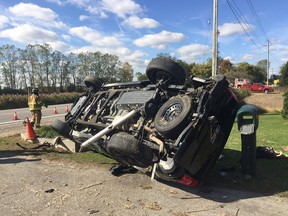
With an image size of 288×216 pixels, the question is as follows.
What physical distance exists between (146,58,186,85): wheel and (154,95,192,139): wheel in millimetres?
656

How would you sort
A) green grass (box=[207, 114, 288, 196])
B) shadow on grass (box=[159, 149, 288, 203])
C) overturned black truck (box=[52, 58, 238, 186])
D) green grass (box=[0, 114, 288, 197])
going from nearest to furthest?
overturned black truck (box=[52, 58, 238, 186]) → shadow on grass (box=[159, 149, 288, 203]) → green grass (box=[207, 114, 288, 196]) → green grass (box=[0, 114, 288, 197])

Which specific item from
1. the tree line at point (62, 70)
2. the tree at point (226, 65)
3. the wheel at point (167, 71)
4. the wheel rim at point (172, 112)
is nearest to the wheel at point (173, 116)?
the wheel rim at point (172, 112)

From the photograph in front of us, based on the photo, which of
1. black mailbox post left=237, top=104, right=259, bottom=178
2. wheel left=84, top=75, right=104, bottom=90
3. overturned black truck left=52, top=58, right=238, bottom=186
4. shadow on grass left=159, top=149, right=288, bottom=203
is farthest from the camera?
wheel left=84, top=75, right=104, bottom=90

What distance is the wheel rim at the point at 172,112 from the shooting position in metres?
4.88

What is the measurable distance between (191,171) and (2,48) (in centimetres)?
5744

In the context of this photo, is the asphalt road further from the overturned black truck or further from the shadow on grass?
the shadow on grass

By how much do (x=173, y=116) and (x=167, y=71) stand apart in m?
1.04

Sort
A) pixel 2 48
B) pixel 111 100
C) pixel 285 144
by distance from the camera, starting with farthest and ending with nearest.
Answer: pixel 2 48, pixel 285 144, pixel 111 100

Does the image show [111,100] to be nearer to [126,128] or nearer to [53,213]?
[126,128]

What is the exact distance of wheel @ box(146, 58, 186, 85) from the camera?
222 inches

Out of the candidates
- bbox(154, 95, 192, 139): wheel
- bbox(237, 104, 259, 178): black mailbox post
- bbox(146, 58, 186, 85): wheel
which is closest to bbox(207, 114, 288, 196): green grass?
bbox(237, 104, 259, 178): black mailbox post

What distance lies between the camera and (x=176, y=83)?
5727mm

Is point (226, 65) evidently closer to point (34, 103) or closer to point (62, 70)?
point (62, 70)

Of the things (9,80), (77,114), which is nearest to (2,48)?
(9,80)
